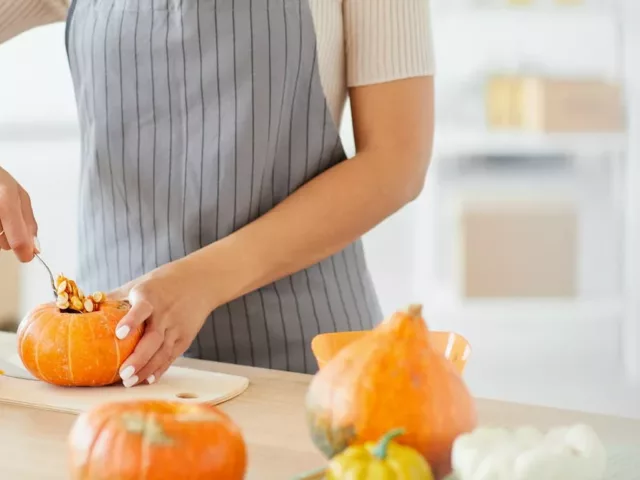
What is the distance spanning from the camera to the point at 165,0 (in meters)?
1.24

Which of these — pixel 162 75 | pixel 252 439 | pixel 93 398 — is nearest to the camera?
pixel 252 439

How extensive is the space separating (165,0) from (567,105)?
2303 mm

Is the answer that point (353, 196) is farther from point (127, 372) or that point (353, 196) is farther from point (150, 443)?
point (150, 443)

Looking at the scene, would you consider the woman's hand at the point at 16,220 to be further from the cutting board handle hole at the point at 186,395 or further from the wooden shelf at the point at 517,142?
the wooden shelf at the point at 517,142

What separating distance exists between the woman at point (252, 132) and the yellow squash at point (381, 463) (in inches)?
25.5

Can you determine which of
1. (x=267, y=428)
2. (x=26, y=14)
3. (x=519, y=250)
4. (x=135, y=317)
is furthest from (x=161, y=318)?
(x=519, y=250)

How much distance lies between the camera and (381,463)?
529 millimetres

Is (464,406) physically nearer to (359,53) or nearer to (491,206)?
(359,53)

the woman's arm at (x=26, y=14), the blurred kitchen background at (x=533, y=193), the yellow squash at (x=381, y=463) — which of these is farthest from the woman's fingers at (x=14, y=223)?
the blurred kitchen background at (x=533, y=193)

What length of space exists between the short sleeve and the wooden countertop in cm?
41

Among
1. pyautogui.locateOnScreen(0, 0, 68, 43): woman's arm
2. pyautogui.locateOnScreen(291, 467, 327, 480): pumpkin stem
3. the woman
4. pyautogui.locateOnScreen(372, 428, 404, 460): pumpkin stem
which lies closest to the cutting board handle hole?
the woman

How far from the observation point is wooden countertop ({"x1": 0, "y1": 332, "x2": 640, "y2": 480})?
2.50ft

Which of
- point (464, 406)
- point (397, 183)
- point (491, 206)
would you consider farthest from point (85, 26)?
point (491, 206)

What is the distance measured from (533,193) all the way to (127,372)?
8.58 ft
